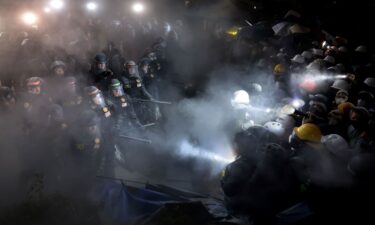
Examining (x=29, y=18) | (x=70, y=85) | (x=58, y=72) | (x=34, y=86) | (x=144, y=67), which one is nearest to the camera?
(x=34, y=86)

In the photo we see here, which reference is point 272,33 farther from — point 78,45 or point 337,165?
point 337,165

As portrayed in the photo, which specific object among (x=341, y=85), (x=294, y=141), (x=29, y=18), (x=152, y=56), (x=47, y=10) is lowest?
(x=294, y=141)

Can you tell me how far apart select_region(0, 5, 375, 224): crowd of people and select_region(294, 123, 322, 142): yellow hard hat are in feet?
0.07

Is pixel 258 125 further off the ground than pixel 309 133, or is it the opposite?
pixel 258 125

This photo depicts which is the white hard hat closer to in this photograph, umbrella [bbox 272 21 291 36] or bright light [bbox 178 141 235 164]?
bright light [bbox 178 141 235 164]

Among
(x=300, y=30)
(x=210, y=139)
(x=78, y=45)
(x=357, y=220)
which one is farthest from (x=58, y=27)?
(x=357, y=220)

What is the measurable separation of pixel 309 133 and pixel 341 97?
2456mm

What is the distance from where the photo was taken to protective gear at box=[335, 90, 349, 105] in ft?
27.1

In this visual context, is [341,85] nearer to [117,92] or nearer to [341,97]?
[341,97]

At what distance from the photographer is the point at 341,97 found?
834 cm

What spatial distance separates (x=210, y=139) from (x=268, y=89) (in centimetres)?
289

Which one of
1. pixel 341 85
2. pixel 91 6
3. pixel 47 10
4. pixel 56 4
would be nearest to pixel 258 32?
pixel 341 85

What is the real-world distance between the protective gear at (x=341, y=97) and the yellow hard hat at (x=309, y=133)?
1.99 metres

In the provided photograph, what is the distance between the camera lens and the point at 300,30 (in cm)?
1341
